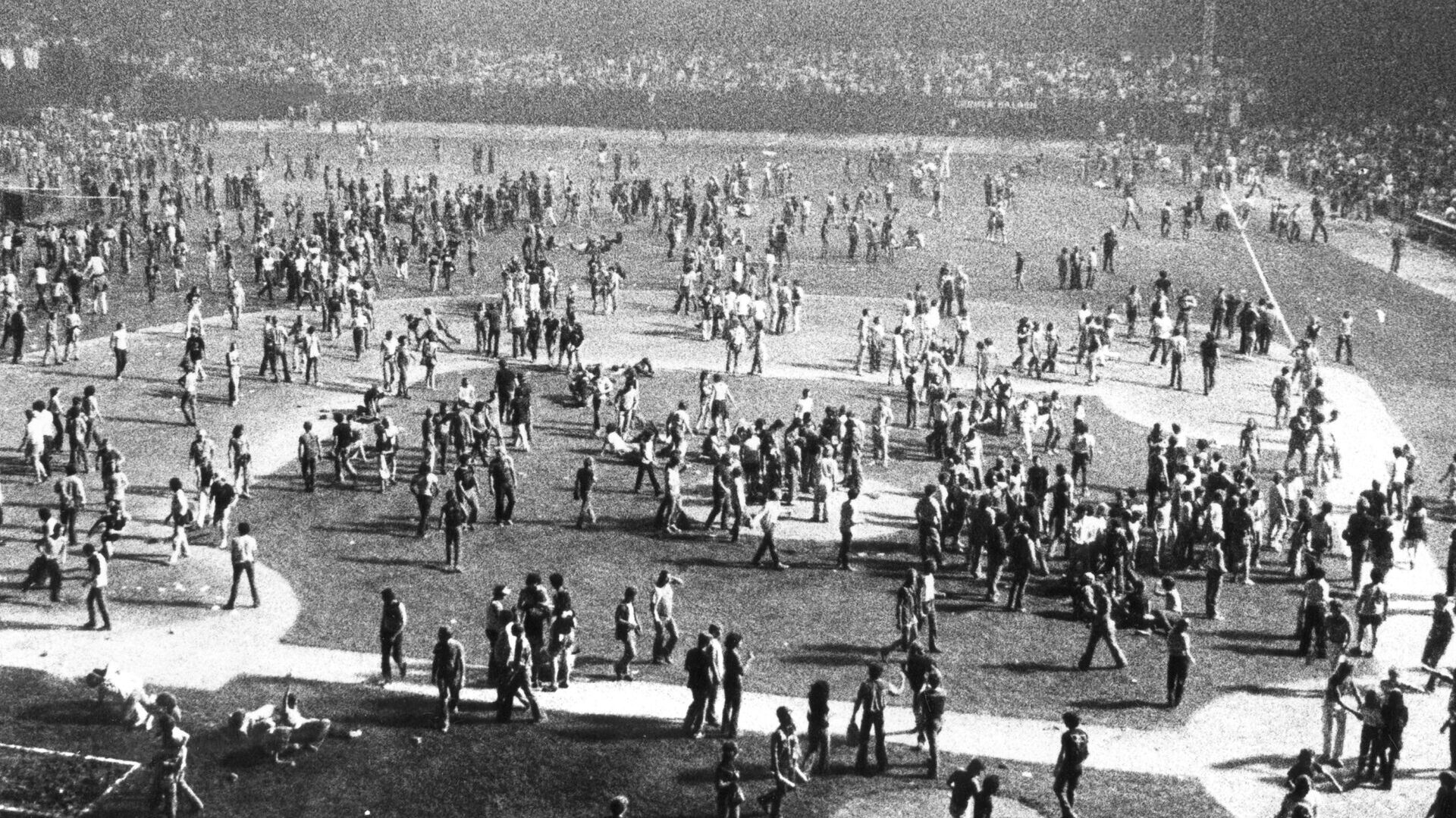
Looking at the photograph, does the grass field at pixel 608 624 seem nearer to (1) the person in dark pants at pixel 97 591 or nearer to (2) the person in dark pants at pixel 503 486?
(2) the person in dark pants at pixel 503 486

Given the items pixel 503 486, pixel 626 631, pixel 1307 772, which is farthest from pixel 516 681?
pixel 1307 772

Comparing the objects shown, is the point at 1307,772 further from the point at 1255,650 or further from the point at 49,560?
the point at 49,560

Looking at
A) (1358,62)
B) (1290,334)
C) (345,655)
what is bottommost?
(345,655)

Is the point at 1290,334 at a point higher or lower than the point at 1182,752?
higher

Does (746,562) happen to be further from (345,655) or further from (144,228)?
(144,228)

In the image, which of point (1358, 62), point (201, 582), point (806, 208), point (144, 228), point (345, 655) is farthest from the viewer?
point (1358, 62)

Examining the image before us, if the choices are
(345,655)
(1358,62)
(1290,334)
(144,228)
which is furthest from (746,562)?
(1358,62)

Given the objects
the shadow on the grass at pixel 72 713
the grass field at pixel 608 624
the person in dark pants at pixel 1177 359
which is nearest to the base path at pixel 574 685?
the grass field at pixel 608 624
